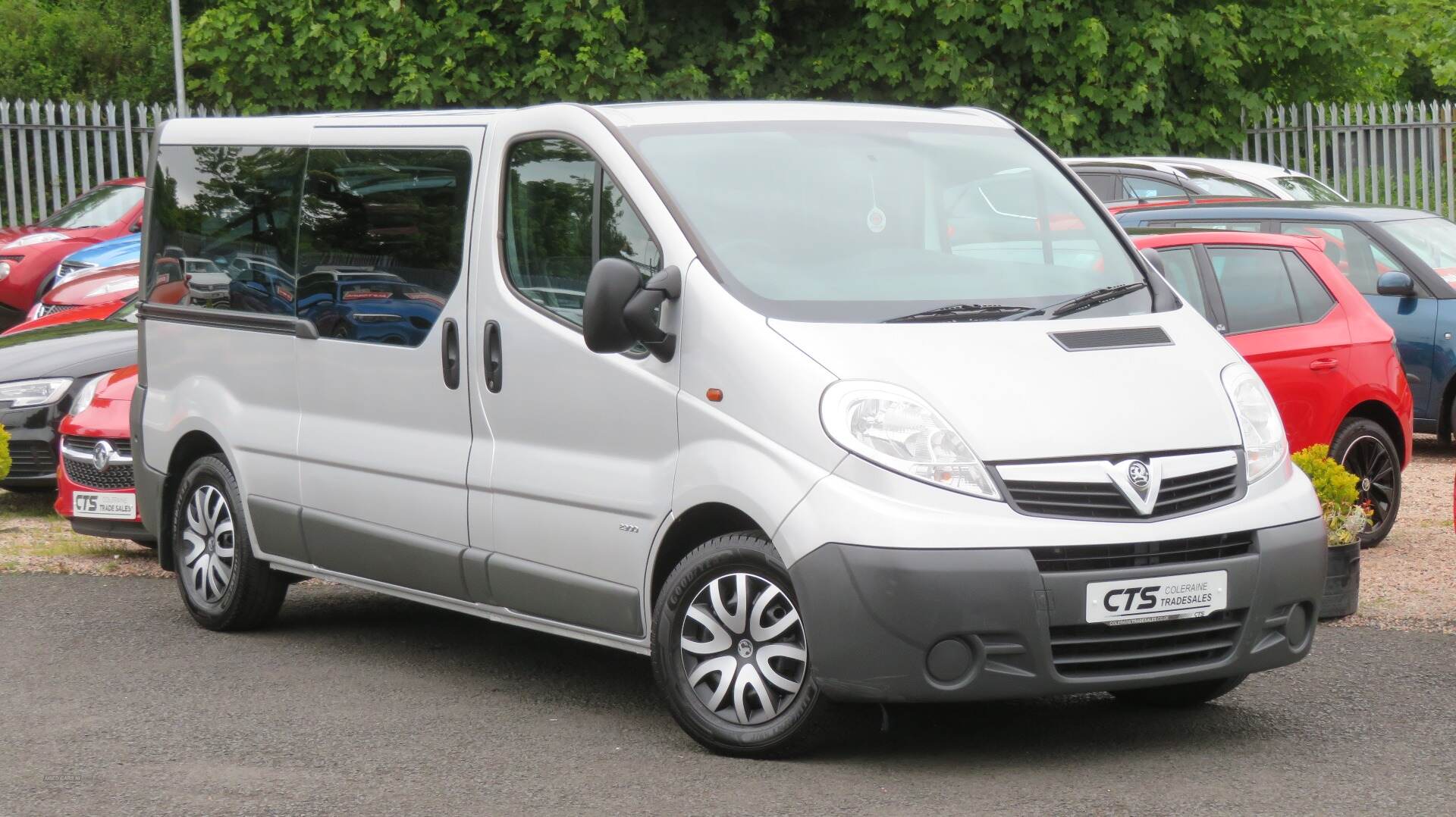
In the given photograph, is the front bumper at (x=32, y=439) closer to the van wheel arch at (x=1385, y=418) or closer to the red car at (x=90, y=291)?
the red car at (x=90, y=291)

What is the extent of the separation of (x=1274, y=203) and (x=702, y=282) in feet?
26.3

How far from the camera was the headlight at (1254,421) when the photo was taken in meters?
5.60

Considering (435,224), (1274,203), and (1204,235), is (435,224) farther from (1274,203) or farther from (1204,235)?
(1274,203)

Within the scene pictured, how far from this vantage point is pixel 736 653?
5.59m

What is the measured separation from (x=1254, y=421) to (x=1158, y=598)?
779 mm

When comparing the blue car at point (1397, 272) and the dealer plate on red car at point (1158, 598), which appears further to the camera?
the blue car at point (1397, 272)

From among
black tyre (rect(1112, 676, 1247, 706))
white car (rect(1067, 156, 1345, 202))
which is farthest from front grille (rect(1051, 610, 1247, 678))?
white car (rect(1067, 156, 1345, 202))

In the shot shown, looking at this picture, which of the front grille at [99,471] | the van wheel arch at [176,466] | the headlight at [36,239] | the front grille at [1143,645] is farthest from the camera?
the headlight at [36,239]

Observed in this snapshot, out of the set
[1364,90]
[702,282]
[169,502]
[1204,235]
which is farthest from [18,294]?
[1364,90]

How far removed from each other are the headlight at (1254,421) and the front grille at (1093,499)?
11.7 inches

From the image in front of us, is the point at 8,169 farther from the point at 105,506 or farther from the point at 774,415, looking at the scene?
the point at 774,415

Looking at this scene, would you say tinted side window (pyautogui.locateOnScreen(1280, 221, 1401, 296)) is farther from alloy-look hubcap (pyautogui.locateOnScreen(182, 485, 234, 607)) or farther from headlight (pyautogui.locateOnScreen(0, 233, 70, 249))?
headlight (pyautogui.locateOnScreen(0, 233, 70, 249))

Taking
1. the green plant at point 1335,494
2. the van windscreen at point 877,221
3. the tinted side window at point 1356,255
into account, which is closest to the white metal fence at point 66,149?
the tinted side window at point 1356,255

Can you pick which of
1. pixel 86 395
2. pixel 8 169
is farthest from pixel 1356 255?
pixel 8 169
